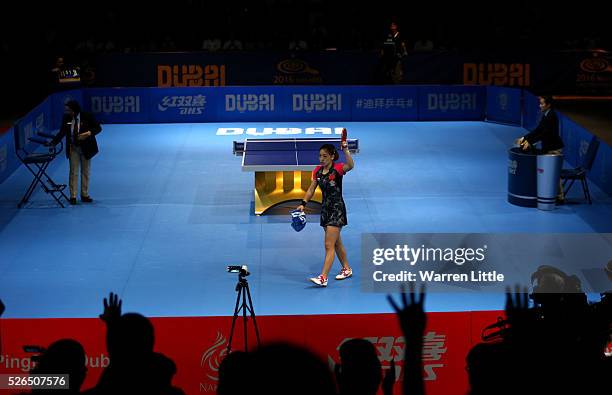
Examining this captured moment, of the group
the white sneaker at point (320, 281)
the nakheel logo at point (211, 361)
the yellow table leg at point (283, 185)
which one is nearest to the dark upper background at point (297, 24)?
the yellow table leg at point (283, 185)

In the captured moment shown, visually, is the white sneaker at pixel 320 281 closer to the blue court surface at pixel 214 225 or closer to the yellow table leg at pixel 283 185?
the blue court surface at pixel 214 225

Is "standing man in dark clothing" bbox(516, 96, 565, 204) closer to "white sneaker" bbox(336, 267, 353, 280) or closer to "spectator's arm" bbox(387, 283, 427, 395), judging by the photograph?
"white sneaker" bbox(336, 267, 353, 280)

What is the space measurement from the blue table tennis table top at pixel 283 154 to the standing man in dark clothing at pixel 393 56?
38.0ft

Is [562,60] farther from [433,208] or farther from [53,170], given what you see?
[53,170]

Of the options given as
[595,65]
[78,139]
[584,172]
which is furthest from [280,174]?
[595,65]

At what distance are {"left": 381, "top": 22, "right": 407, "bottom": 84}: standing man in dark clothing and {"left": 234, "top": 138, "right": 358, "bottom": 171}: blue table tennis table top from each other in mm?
11574

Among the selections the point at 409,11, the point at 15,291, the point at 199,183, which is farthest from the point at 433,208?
the point at 409,11

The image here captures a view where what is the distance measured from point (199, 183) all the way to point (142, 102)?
805 centimetres

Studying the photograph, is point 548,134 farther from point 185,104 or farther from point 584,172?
point 185,104

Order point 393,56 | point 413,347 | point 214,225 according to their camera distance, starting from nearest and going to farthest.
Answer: point 413,347 → point 214,225 → point 393,56

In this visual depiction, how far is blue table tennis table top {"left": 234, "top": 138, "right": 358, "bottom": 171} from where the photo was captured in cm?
1497

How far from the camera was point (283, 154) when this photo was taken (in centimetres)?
1608

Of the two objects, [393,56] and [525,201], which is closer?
[525,201]

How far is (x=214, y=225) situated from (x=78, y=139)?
3.04 meters
